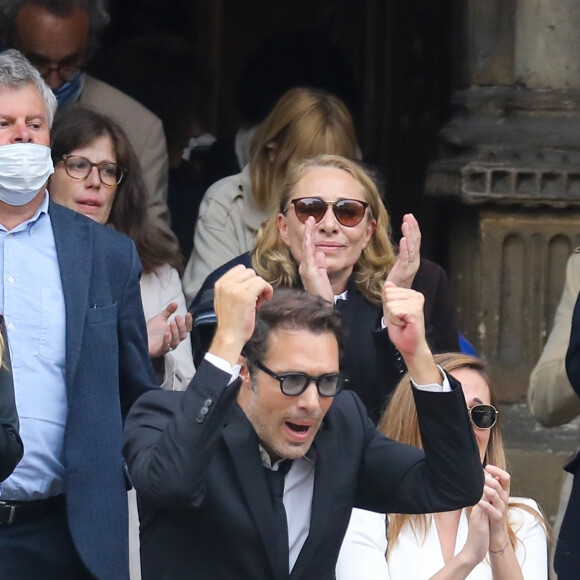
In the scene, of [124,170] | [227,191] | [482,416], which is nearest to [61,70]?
[227,191]

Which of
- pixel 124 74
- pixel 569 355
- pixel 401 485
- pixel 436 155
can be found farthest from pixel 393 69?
pixel 401 485

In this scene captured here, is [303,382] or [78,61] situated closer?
[303,382]

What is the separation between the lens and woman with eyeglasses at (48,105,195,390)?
5.02 metres

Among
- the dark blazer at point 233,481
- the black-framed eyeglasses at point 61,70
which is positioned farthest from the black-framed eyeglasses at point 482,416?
the black-framed eyeglasses at point 61,70

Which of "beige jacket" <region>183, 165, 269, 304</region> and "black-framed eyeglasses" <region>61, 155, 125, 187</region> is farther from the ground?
"black-framed eyeglasses" <region>61, 155, 125, 187</region>

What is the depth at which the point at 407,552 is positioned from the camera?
4383mm

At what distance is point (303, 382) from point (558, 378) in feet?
4.42

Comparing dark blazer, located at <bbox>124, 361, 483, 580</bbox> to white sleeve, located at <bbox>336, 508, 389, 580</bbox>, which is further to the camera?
white sleeve, located at <bbox>336, 508, 389, 580</bbox>

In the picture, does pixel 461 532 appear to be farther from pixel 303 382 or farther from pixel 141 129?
pixel 141 129

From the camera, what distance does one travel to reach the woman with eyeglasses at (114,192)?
502cm

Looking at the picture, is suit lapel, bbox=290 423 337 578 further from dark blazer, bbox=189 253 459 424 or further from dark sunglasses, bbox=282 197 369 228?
dark sunglasses, bbox=282 197 369 228

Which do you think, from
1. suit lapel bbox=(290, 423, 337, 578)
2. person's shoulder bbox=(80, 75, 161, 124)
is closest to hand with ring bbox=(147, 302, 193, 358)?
suit lapel bbox=(290, 423, 337, 578)

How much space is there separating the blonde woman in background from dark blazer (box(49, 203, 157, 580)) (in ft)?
3.94

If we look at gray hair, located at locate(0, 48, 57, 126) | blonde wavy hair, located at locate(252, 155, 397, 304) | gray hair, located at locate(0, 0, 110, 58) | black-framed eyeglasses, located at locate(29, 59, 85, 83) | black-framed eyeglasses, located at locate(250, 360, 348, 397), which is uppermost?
gray hair, located at locate(0, 0, 110, 58)
